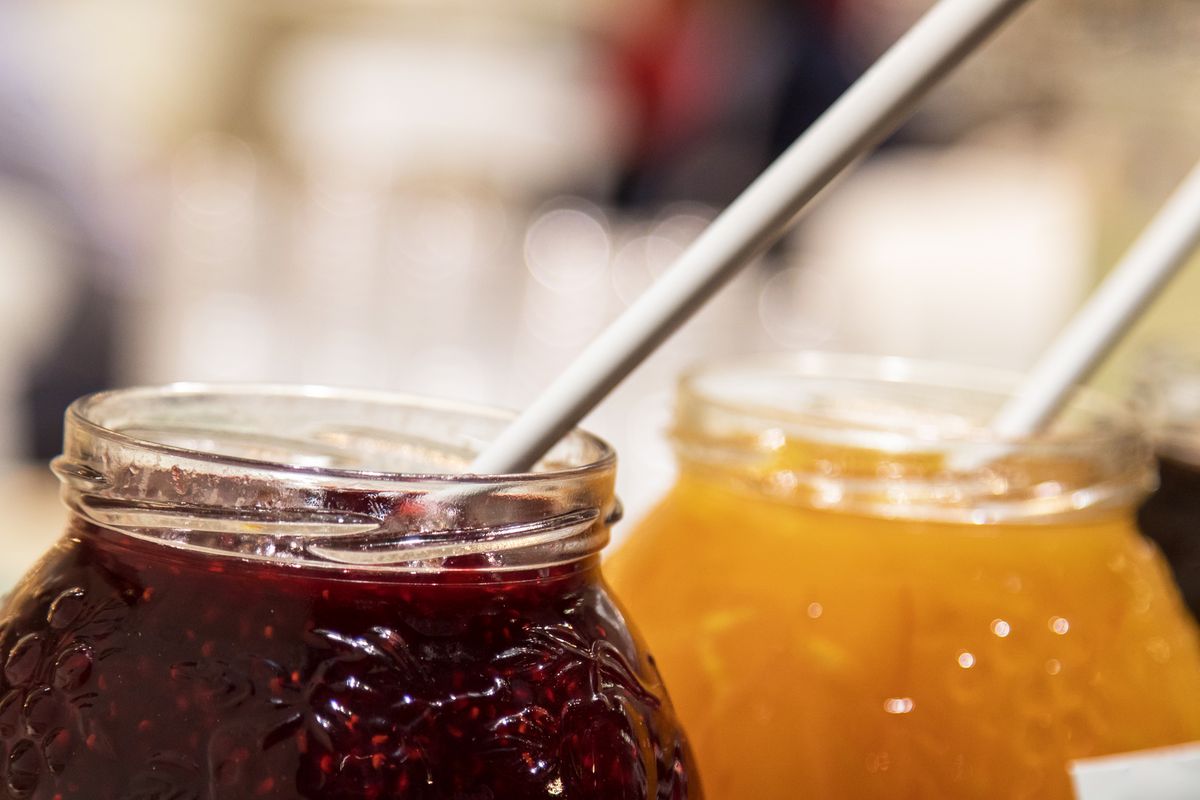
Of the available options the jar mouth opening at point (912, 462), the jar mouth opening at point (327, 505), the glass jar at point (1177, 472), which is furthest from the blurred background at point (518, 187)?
the jar mouth opening at point (327, 505)

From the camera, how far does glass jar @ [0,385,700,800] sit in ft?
1.06

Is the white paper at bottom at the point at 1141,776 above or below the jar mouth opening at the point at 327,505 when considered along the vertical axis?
below

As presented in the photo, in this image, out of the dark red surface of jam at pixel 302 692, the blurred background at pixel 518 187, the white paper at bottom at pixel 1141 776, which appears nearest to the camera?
the dark red surface of jam at pixel 302 692

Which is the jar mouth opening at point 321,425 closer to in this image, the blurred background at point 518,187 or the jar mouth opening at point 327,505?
the jar mouth opening at point 327,505

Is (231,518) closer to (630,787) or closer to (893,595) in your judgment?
(630,787)

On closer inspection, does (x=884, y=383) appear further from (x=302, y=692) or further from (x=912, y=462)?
(x=302, y=692)

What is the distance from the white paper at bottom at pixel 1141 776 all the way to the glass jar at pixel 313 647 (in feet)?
0.50

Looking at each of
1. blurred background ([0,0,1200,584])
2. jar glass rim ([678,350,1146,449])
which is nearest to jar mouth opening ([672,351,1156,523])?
jar glass rim ([678,350,1146,449])

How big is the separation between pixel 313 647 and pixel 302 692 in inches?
0.5

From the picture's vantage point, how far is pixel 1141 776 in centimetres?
43

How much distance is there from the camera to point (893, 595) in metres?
0.47

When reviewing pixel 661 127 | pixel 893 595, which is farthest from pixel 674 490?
pixel 661 127

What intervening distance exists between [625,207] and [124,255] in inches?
39.3

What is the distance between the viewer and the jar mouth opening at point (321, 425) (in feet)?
1.38
